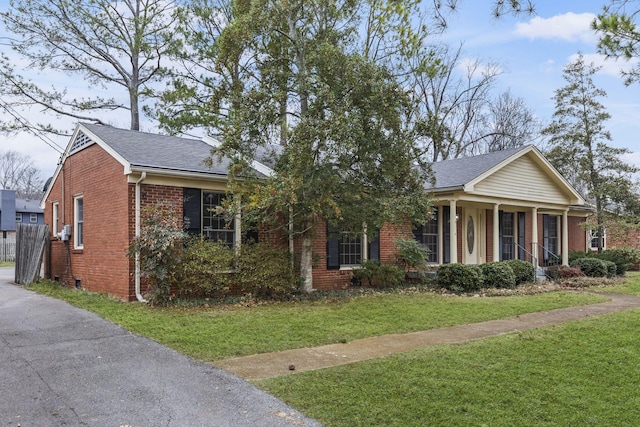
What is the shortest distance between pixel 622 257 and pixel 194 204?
16768 millimetres

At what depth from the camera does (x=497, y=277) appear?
44.0 ft

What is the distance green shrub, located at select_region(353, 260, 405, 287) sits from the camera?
1337cm

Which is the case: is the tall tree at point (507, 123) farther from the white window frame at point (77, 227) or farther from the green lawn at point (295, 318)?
the white window frame at point (77, 227)

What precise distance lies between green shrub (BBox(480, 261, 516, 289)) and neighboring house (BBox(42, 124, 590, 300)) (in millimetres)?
1416

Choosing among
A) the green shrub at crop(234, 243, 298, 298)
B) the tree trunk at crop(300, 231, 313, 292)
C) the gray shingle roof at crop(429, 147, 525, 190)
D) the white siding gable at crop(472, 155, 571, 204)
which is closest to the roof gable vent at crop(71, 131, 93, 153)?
the green shrub at crop(234, 243, 298, 298)

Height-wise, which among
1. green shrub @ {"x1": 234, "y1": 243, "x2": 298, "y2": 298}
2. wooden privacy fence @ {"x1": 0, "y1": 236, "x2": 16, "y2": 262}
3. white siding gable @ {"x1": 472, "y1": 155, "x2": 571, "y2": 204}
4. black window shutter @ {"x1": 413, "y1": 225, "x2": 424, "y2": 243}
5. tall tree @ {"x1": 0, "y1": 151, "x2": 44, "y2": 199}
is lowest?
wooden privacy fence @ {"x1": 0, "y1": 236, "x2": 16, "y2": 262}

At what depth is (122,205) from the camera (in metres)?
10.2

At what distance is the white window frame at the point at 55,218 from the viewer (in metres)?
14.6

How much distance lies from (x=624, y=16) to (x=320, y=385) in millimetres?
5263

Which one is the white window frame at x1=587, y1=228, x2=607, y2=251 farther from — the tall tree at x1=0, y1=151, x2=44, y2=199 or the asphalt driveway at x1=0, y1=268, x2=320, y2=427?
the tall tree at x1=0, y1=151, x2=44, y2=199

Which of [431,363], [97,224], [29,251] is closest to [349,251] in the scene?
[97,224]

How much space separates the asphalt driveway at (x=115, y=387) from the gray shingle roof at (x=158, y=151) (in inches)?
167

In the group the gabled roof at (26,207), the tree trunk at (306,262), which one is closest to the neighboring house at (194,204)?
the tree trunk at (306,262)

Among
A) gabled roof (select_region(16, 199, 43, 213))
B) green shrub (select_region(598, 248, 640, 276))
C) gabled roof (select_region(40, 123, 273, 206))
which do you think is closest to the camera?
gabled roof (select_region(40, 123, 273, 206))
